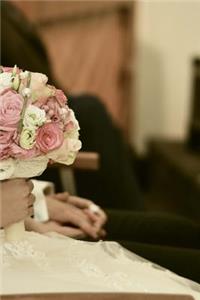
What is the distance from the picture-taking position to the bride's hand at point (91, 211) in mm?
1528

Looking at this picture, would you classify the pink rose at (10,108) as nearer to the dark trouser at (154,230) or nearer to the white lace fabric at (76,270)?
the white lace fabric at (76,270)

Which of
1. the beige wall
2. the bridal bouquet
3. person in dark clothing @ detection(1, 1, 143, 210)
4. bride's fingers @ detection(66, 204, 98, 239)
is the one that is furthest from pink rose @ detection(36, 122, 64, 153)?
the beige wall

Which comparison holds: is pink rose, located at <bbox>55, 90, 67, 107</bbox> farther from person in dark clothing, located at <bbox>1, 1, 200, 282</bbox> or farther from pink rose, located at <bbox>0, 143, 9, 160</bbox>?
person in dark clothing, located at <bbox>1, 1, 200, 282</bbox>

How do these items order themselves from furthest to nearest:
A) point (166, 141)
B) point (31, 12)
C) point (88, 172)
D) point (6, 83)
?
point (166, 141), point (31, 12), point (88, 172), point (6, 83)

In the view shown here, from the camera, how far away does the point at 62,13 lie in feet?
12.5

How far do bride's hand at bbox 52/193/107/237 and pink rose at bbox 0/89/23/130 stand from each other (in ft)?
1.79

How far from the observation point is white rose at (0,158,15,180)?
1.08 metres

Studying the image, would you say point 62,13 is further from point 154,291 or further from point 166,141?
point 154,291

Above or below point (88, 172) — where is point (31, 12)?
above

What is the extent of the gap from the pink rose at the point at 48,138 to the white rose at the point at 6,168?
0.20 ft

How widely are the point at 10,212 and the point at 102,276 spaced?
0.21m

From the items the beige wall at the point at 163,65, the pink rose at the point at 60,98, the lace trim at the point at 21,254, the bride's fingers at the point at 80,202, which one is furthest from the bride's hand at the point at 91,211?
the beige wall at the point at 163,65

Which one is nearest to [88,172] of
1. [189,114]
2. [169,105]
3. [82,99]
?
[82,99]

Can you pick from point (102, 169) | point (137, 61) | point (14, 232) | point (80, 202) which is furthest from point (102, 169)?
point (137, 61)
